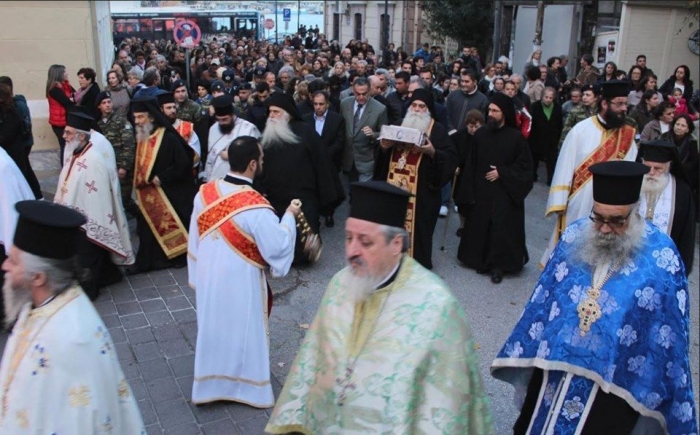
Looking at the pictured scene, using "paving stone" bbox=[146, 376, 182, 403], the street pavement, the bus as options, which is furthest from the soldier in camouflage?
the bus

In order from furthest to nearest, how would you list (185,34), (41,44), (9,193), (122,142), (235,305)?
1. (185,34)
2. (41,44)
3. (122,142)
4. (9,193)
5. (235,305)

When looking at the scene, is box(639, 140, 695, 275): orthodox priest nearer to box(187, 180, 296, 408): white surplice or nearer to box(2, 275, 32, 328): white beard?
box(187, 180, 296, 408): white surplice

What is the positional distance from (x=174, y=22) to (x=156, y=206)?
2799cm

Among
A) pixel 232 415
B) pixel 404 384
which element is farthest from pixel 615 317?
pixel 232 415

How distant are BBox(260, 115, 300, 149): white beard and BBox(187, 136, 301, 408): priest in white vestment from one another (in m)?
2.66

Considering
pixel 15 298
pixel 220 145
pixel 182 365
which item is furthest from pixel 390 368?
pixel 220 145

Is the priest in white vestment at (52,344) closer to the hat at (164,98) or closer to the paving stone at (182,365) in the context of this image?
the paving stone at (182,365)

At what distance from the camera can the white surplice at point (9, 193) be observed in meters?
5.46

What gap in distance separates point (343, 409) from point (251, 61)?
1934 centimetres

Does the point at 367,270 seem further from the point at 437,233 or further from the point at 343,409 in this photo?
the point at 437,233

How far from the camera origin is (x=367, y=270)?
300 cm

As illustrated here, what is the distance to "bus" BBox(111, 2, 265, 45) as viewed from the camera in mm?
34531

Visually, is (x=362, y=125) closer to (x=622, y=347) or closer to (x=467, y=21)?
(x=622, y=347)

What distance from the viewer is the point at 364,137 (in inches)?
367
